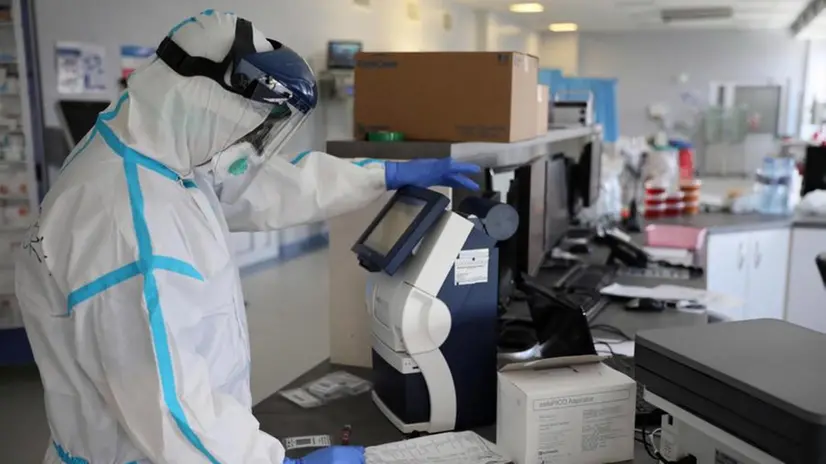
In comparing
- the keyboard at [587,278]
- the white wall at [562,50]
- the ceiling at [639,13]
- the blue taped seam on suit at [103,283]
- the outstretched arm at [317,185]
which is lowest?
the keyboard at [587,278]

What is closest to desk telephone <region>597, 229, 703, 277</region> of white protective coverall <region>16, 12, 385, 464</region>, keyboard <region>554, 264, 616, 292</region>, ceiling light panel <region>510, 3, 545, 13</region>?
keyboard <region>554, 264, 616, 292</region>

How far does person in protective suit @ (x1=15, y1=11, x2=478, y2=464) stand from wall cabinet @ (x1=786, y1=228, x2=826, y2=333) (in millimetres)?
3616

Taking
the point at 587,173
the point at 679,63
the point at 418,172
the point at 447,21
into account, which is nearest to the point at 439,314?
the point at 418,172

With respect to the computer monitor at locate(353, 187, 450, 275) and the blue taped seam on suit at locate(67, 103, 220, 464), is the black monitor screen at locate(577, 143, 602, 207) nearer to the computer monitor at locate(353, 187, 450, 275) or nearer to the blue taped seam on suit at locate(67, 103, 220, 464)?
the computer monitor at locate(353, 187, 450, 275)

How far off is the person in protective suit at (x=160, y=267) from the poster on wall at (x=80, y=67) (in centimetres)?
340

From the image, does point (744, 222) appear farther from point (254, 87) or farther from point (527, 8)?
point (527, 8)

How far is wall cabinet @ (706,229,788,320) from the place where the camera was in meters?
3.92

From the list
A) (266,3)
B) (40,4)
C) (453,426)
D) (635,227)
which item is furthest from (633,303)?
(266,3)

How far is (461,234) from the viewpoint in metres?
1.42

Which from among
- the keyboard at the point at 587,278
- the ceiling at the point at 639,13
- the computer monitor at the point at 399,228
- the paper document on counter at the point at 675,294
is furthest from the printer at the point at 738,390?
the ceiling at the point at 639,13

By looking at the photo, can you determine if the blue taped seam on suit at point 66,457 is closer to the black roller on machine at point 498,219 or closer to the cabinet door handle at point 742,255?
the black roller on machine at point 498,219

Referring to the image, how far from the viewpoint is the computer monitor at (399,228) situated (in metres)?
1.41

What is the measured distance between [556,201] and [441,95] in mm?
1022

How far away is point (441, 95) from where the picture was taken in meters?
2.03
